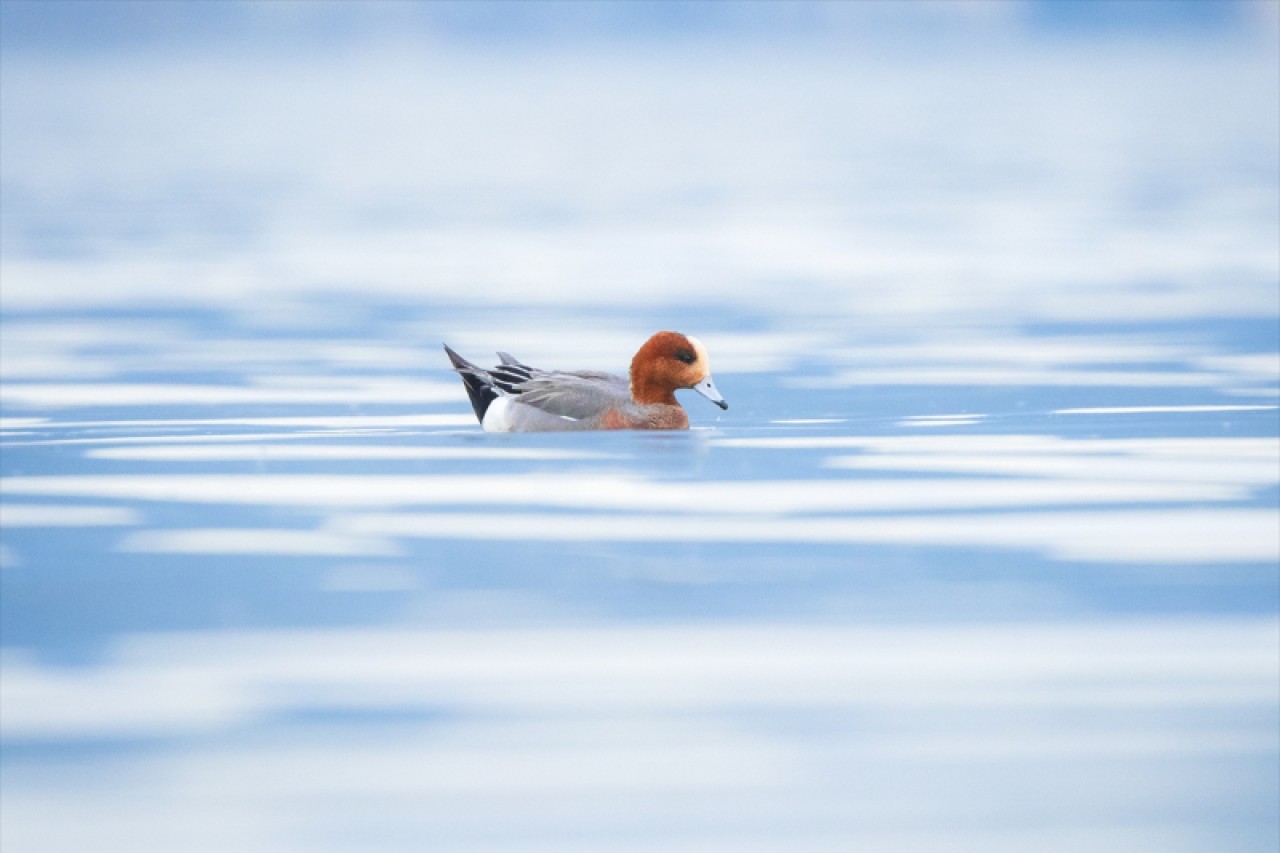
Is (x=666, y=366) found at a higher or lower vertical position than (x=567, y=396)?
higher

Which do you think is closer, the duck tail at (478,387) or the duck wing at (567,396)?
the duck wing at (567,396)

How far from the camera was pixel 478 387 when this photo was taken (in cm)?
1005

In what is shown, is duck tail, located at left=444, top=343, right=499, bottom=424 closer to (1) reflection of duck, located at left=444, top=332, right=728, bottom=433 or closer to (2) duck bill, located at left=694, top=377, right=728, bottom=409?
(1) reflection of duck, located at left=444, top=332, right=728, bottom=433

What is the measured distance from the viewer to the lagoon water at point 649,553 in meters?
5.11

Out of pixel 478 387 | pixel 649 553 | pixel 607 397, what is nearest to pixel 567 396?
pixel 607 397

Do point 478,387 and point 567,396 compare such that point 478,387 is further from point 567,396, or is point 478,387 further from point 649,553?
point 649,553

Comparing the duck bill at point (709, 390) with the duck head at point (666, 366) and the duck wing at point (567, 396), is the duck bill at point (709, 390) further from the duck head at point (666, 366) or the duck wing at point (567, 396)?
the duck wing at point (567, 396)

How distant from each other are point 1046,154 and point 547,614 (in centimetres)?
3184

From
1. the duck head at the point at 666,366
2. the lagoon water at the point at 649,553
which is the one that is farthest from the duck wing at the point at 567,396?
the lagoon water at the point at 649,553

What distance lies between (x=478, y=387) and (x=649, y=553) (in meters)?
3.00

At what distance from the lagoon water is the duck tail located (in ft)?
0.41

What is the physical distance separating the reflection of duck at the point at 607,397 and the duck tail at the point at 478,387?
0.03m

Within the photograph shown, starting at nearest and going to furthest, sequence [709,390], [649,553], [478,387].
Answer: [649,553], [709,390], [478,387]

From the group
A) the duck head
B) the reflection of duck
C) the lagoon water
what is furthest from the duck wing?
the lagoon water
